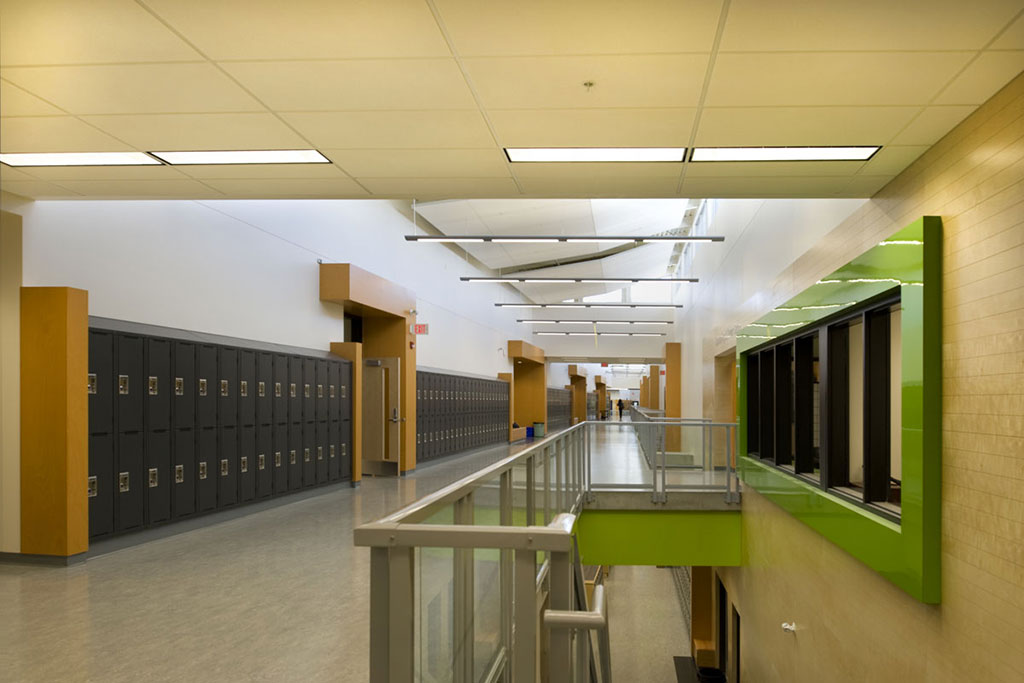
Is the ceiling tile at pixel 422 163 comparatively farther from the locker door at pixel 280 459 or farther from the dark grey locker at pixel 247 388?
the locker door at pixel 280 459

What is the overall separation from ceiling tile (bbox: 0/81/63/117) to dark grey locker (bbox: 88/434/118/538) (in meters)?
3.14

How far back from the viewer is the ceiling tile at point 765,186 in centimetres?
528

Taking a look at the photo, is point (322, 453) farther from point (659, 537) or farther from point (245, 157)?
point (245, 157)

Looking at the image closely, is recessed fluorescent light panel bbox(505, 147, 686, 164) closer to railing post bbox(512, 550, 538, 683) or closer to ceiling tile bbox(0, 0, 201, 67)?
ceiling tile bbox(0, 0, 201, 67)

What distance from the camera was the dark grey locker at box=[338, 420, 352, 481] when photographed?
38.6 feet

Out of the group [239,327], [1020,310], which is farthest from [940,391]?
[239,327]

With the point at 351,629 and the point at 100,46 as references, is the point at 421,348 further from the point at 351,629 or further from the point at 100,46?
the point at 100,46

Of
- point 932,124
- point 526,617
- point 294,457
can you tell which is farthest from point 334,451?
point 526,617

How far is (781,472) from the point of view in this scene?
7707mm

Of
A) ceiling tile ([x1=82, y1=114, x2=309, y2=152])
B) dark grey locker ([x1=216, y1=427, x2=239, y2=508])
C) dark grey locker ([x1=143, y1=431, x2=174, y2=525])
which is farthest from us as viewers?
dark grey locker ([x1=216, y1=427, x2=239, y2=508])

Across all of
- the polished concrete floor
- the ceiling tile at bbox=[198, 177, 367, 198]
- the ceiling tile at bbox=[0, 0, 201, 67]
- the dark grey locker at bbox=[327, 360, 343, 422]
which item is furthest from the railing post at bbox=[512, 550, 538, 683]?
the dark grey locker at bbox=[327, 360, 343, 422]

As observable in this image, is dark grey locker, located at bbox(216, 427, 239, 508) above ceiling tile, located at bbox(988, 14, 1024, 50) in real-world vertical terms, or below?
below

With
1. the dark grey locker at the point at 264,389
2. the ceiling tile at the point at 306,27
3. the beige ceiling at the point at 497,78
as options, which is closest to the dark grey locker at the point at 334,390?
the dark grey locker at the point at 264,389

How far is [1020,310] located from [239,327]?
8.06 meters
